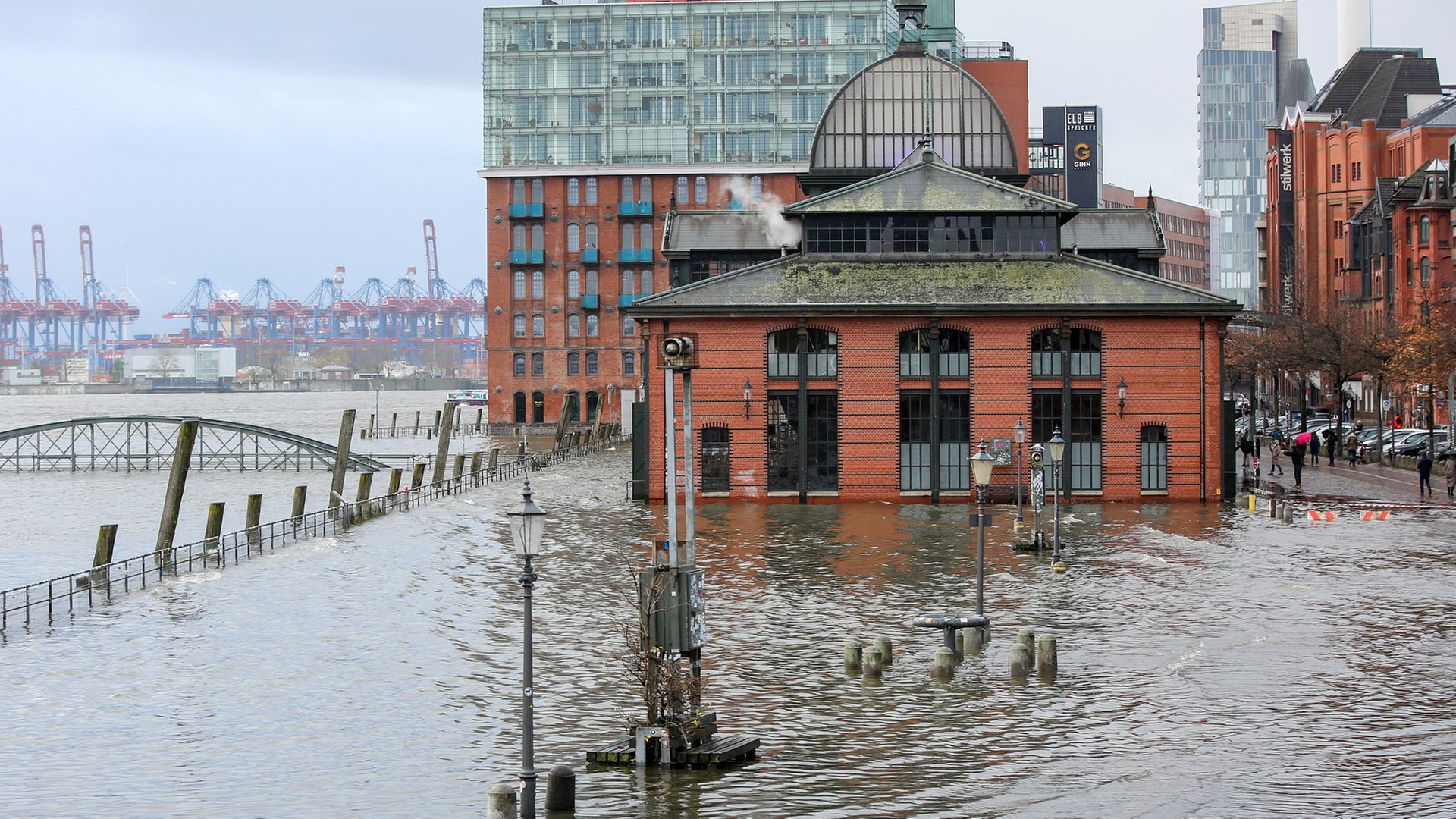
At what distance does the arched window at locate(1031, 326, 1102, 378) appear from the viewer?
5959 centimetres

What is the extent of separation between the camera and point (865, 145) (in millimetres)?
76188

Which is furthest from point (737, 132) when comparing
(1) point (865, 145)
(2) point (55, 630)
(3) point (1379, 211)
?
(2) point (55, 630)

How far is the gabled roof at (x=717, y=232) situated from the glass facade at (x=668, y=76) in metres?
67.5

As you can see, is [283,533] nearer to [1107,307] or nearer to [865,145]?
[1107,307]

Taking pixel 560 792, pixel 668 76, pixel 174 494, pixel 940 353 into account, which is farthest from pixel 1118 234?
pixel 668 76

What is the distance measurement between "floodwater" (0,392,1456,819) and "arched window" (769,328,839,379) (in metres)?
10.6

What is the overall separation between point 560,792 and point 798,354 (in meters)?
40.0

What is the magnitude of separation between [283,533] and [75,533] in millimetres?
16655

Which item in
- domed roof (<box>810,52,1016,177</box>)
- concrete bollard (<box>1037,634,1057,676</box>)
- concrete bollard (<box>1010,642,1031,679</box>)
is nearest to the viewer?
concrete bollard (<box>1010,642,1031,679</box>)

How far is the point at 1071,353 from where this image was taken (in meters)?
59.6

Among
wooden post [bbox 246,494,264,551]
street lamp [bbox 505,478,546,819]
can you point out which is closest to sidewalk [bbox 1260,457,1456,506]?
wooden post [bbox 246,494,264,551]

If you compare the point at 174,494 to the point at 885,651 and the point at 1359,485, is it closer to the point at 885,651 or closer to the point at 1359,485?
the point at 885,651

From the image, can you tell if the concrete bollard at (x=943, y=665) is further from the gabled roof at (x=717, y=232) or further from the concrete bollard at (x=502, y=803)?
the gabled roof at (x=717, y=232)

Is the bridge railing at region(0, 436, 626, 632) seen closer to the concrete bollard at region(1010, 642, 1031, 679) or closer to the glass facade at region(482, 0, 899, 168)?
the concrete bollard at region(1010, 642, 1031, 679)
